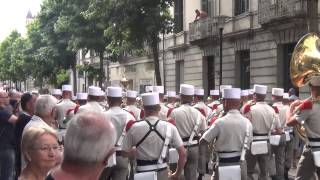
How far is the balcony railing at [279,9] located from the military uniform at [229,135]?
13.9 m

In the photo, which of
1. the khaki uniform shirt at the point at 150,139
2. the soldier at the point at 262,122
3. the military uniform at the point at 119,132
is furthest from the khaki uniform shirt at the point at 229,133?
the soldier at the point at 262,122

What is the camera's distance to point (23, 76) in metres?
76.9

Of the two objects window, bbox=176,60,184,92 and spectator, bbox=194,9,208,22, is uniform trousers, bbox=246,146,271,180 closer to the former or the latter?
spectator, bbox=194,9,208,22

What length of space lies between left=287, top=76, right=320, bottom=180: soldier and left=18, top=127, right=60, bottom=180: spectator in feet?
16.3

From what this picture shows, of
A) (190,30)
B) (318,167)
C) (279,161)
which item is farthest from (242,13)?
(318,167)

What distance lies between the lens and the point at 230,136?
755cm

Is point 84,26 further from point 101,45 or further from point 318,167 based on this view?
point 318,167

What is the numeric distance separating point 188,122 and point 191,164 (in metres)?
0.94

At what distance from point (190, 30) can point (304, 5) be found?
1046cm

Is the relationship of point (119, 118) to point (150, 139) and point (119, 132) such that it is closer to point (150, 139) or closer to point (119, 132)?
point (119, 132)

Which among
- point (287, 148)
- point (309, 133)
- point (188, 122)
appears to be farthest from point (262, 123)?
point (287, 148)

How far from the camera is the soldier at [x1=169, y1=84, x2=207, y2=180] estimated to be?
33.7ft

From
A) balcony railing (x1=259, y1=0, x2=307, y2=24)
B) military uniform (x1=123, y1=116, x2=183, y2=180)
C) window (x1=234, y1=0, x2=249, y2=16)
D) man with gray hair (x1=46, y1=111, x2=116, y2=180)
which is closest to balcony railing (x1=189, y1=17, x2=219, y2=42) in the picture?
window (x1=234, y1=0, x2=249, y2=16)

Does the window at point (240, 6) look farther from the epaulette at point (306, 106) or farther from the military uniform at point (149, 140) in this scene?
the military uniform at point (149, 140)
